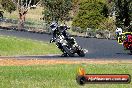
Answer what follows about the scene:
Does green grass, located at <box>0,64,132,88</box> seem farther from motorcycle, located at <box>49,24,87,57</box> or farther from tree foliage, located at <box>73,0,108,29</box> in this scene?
tree foliage, located at <box>73,0,108,29</box>

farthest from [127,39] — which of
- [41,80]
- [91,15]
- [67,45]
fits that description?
[91,15]

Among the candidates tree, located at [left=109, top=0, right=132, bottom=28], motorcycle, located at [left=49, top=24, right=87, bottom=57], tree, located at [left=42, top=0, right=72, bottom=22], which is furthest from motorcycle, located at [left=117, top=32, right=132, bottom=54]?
tree, located at [left=42, top=0, right=72, bottom=22]

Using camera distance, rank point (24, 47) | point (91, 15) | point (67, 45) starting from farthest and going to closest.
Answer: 1. point (91, 15)
2. point (24, 47)
3. point (67, 45)

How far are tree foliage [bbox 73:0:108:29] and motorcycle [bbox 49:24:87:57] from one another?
4094 cm

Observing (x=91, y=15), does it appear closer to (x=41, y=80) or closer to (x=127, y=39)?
(x=127, y=39)

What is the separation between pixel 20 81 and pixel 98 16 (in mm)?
58839

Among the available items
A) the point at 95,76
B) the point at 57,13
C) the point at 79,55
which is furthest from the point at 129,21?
the point at 95,76

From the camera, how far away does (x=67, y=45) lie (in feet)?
93.6

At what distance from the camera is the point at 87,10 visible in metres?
72.6

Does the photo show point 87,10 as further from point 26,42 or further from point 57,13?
point 26,42

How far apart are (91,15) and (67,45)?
4314 cm

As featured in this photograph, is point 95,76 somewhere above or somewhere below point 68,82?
above

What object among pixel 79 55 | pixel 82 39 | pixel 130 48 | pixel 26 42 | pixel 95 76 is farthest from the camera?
pixel 82 39

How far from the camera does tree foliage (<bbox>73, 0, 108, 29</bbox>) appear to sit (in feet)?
232
